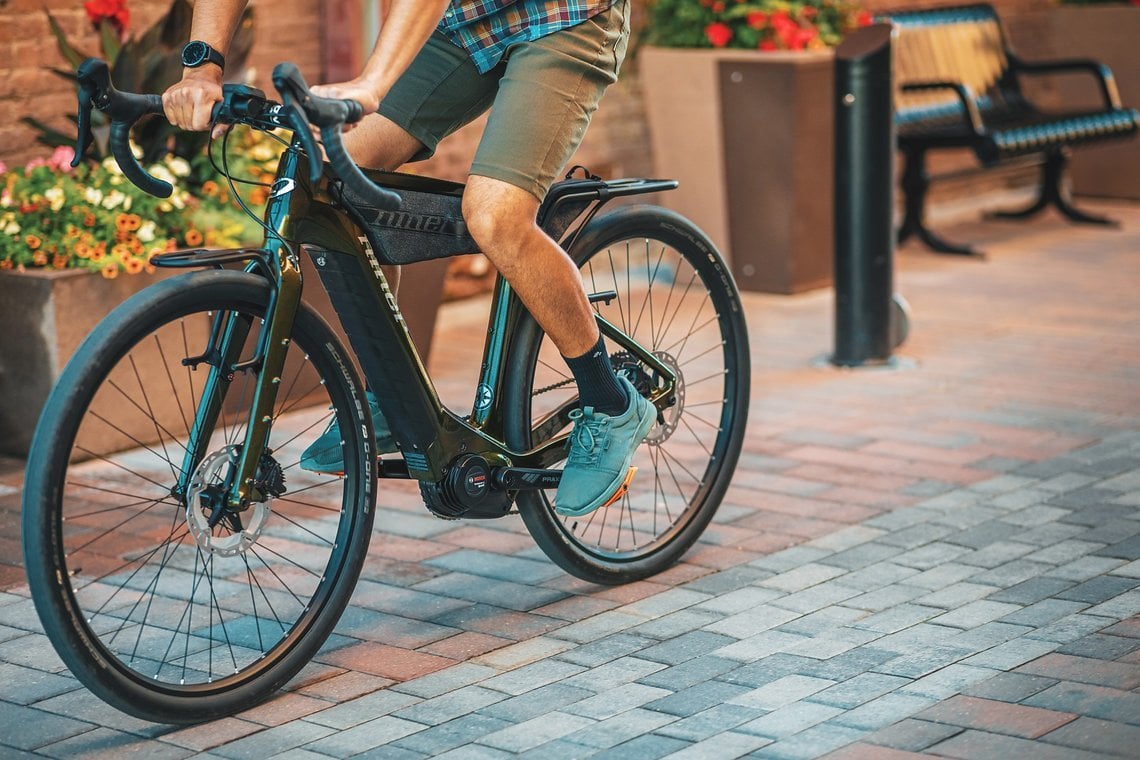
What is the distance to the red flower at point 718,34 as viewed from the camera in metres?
8.36

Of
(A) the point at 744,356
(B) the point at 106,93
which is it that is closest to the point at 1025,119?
(A) the point at 744,356

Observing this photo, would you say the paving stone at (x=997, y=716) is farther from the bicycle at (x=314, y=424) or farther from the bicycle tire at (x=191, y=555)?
the bicycle tire at (x=191, y=555)

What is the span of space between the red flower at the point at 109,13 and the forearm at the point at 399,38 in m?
2.87

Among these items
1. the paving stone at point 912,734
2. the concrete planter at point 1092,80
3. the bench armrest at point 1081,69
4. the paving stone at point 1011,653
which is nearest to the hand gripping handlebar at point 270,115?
the paving stone at point 912,734

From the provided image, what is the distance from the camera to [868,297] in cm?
673

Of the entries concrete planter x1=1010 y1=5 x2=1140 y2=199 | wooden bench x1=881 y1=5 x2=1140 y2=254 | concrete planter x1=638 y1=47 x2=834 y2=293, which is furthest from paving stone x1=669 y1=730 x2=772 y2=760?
concrete planter x1=1010 y1=5 x2=1140 y2=199

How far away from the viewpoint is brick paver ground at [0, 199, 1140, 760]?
3.26m

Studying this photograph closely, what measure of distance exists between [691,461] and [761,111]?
129 inches

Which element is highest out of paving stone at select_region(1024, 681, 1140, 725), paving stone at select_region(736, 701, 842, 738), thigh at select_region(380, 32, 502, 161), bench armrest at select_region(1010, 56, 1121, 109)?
bench armrest at select_region(1010, 56, 1121, 109)

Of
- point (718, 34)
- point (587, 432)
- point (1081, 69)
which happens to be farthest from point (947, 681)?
point (1081, 69)

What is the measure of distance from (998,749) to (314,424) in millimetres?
1675

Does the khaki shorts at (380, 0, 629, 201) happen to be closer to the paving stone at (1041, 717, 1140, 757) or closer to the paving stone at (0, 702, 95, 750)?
the paving stone at (0, 702, 95, 750)

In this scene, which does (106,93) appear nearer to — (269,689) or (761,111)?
(269,689)

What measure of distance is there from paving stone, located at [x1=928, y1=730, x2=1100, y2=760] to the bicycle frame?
44.0 inches
